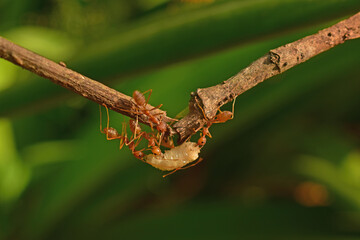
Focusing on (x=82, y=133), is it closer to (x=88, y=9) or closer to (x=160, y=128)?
(x=88, y=9)

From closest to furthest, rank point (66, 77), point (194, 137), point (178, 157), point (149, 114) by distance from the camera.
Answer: point (66, 77), point (149, 114), point (178, 157), point (194, 137)

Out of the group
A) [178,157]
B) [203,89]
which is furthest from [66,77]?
[178,157]

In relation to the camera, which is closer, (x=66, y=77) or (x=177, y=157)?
(x=66, y=77)

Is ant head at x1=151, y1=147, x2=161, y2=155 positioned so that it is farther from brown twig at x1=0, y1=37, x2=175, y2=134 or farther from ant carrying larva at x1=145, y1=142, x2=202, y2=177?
brown twig at x1=0, y1=37, x2=175, y2=134

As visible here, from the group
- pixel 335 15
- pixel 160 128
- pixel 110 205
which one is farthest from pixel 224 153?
pixel 160 128

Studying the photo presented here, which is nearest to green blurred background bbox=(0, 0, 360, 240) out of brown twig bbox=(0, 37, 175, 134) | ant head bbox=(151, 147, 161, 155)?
ant head bbox=(151, 147, 161, 155)

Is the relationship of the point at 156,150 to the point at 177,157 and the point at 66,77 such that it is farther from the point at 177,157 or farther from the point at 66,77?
the point at 66,77

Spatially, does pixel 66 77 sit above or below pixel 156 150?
below

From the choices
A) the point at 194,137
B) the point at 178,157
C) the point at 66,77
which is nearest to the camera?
the point at 66,77
